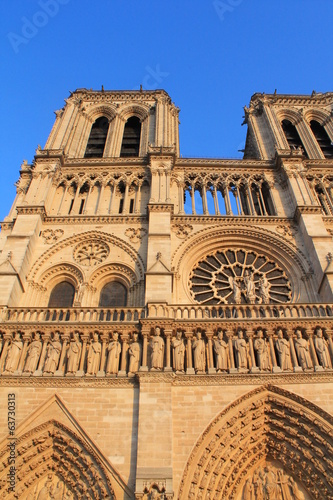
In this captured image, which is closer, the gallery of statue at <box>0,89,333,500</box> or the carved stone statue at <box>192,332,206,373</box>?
the gallery of statue at <box>0,89,333,500</box>

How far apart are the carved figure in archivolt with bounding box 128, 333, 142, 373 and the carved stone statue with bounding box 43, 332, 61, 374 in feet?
4.90

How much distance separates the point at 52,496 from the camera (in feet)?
28.3

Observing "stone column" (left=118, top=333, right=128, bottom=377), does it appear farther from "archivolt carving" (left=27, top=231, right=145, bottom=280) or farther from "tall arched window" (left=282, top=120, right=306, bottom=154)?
"tall arched window" (left=282, top=120, right=306, bottom=154)

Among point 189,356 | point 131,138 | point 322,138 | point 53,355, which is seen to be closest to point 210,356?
point 189,356

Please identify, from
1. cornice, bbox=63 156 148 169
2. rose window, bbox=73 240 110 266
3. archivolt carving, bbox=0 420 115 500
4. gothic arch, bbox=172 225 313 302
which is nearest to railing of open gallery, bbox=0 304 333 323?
gothic arch, bbox=172 225 313 302

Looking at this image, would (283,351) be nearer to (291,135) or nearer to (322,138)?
(291,135)

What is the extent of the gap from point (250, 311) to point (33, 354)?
485 cm

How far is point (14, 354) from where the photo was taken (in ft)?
33.0

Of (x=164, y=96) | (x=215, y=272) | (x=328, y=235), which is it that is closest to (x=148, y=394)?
(x=215, y=272)

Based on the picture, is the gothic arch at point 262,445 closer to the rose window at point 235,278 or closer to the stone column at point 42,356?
the rose window at point 235,278

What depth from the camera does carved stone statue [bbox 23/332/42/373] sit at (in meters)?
9.86

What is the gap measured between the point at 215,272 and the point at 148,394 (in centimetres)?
528

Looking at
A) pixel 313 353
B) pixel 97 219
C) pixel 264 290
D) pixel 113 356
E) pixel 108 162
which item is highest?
pixel 108 162

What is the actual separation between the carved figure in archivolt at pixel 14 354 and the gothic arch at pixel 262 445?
3.99 meters
